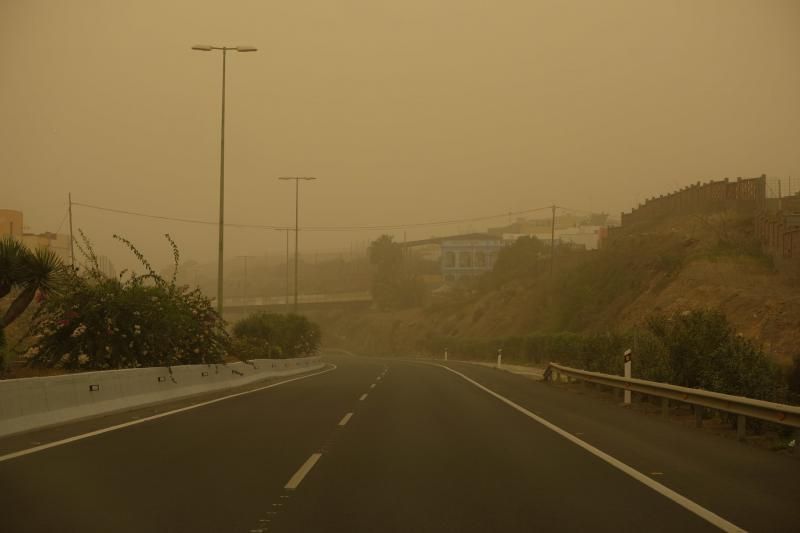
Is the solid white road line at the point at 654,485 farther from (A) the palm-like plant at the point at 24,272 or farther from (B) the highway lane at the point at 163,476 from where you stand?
(A) the palm-like plant at the point at 24,272

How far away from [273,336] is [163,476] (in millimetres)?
41558

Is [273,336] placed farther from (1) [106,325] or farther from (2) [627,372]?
(2) [627,372]

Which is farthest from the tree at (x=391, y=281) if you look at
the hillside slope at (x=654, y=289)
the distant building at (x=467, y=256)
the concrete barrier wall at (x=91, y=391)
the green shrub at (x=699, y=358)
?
the concrete barrier wall at (x=91, y=391)

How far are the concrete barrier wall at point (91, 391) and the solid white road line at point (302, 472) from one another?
5112 millimetres

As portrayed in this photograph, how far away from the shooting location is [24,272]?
19.9 metres

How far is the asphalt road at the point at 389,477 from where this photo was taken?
7.70 meters

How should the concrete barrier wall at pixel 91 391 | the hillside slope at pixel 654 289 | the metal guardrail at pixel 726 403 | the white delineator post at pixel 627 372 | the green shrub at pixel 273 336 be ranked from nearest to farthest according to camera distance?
the metal guardrail at pixel 726 403 < the concrete barrier wall at pixel 91 391 < the white delineator post at pixel 627 372 < the hillside slope at pixel 654 289 < the green shrub at pixel 273 336

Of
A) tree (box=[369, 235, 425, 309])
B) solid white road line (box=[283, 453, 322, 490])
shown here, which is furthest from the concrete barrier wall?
tree (box=[369, 235, 425, 309])

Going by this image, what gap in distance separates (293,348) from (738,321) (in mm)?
28146

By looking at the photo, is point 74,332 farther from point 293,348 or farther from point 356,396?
point 293,348

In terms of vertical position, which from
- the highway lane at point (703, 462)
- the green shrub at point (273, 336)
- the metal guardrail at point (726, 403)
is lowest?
the green shrub at point (273, 336)

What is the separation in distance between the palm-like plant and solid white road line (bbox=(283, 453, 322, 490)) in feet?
35.8

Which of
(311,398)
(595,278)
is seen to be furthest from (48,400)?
Answer: (595,278)

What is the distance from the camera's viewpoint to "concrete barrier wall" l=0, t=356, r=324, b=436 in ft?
44.0
